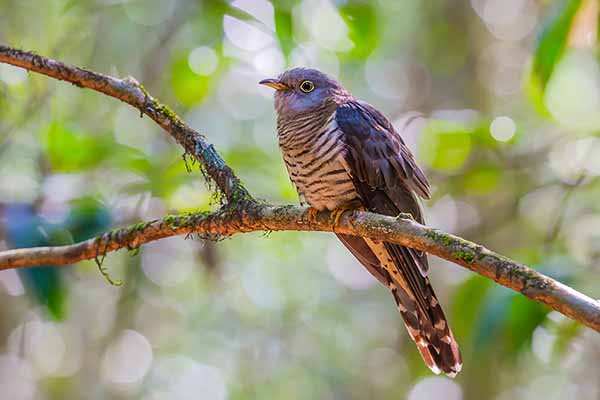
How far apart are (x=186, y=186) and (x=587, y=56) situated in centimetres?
549

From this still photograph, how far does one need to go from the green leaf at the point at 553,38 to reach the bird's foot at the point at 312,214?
148 centimetres

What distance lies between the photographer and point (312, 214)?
3.35 metres

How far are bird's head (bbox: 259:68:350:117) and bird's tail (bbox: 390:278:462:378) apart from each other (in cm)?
113

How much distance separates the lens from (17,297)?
6953 millimetres

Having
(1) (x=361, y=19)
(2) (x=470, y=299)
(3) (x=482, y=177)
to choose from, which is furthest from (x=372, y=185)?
(3) (x=482, y=177)

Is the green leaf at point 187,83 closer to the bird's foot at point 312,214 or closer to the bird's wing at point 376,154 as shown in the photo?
the bird's wing at point 376,154

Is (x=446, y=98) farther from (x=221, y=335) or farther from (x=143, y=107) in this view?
(x=143, y=107)

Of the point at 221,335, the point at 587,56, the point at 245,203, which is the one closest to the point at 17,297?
the point at 221,335

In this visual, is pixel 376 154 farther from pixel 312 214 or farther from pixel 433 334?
pixel 433 334

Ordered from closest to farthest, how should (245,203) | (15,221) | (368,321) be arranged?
1. (245,203)
2. (15,221)
3. (368,321)

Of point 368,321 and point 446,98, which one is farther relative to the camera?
point 368,321

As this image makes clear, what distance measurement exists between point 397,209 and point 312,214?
22.0 inches

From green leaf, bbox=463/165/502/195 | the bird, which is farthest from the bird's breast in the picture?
green leaf, bbox=463/165/502/195

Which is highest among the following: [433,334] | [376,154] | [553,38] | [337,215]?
[553,38]
